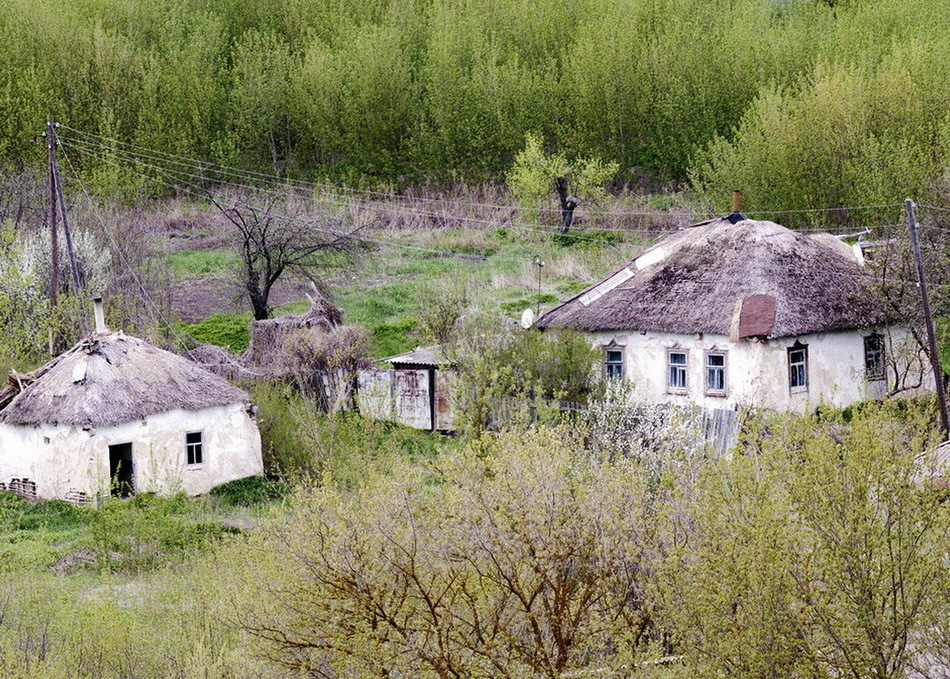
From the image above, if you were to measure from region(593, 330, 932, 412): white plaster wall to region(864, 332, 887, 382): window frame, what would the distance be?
142 mm

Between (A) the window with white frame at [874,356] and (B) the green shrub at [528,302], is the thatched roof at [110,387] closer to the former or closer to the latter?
(B) the green shrub at [528,302]

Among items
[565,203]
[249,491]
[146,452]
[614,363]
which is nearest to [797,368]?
[614,363]

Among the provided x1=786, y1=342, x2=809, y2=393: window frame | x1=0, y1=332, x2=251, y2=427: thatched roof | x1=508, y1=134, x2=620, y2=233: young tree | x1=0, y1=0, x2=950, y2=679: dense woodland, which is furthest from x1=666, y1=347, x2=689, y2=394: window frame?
x1=508, y1=134, x2=620, y2=233: young tree

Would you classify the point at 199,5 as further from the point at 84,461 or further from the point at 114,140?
the point at 84,461

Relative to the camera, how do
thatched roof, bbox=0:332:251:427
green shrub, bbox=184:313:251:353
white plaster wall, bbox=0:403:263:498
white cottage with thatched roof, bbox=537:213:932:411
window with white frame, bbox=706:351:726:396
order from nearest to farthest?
1. white plaster wall, bbox=0:403:263:498
2. thatched roof, bbox=0:332:251:427
3. white cottage with thatched roof, bbox=537:213:932:411
4. window with white frame, bbox=706:351:726:396
5. green shrub, bbox=184:313:251:353

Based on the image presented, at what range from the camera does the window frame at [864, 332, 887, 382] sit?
91.7 ft

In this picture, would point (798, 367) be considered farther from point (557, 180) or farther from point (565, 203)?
point (557, 180)

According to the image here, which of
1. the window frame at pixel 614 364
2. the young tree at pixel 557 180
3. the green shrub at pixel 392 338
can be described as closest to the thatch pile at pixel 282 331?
the green shrub at pixel 392 338

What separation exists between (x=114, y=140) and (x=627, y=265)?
1017 inches

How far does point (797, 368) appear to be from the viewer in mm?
27125

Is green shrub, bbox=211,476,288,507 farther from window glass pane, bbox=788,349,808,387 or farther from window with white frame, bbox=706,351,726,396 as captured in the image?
window glass pane, bbox=788,349,808,387

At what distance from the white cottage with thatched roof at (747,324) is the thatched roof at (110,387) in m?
7.93

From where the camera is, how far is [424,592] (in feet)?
41.3

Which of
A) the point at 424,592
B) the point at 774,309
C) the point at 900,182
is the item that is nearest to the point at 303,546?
the point at 424,592
